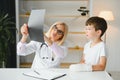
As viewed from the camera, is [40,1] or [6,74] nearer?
[6,74]

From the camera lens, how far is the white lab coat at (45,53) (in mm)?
2074

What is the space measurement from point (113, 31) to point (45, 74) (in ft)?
10.1

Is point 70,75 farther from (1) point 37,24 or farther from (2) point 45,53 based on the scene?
(2) point 45,53

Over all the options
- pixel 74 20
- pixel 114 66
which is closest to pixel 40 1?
pixel 74 20

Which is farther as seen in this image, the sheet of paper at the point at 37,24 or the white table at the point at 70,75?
the sheet of paper at the point at 37,24

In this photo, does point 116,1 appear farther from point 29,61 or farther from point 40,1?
point 29,61

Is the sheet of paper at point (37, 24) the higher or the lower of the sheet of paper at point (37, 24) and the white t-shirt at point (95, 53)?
the higher

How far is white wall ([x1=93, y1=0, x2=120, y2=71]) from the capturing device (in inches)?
173

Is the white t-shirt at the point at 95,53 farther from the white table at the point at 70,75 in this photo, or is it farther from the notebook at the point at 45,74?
the notebook at the point at 45,74

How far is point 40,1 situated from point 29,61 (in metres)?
1.21

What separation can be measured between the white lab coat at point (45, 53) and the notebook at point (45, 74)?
1.21 feet

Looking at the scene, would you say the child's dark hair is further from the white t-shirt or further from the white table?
the white table

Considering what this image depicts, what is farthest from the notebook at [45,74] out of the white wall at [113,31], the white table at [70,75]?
the white wall at [113,31]

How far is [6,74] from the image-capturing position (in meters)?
1.69
